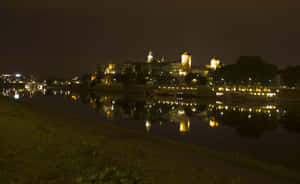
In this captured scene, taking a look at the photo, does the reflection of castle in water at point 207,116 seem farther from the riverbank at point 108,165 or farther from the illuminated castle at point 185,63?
the illuminated castle at point 185,63

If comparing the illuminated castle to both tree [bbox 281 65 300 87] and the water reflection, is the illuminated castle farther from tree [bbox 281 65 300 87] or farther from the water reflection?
the water reflection

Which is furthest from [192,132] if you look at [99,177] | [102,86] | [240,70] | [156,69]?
[156,69]

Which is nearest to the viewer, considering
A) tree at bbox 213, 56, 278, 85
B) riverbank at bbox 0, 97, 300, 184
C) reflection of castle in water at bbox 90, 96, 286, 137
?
riverbank at bbox 0, 97, 300, 184

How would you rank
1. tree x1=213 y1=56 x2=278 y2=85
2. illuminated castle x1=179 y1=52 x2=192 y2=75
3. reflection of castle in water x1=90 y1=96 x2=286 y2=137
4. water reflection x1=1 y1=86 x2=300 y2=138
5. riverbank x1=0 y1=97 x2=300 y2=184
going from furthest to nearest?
illuminated castle x1=179 y1=52 x2=192 y2=75
tree x1=213 y1=56 x2=278 y2=85
reflection of castle in water x1=90 y1=96 x2=286 y2=137
water reflection x1=1 y1=86 x2=300 y2=138
riverbank x1=0 y1=97 x2=300 y2=184

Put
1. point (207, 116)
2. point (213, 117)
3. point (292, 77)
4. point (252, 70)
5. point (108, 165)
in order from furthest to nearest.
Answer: point (292, 77) → point (252, 70) → point (207, 116) → point (213, 117) → point (108, 165)

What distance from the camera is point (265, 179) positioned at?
25.7ft

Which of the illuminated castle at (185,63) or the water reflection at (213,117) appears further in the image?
the illuminated castle at (185,63)

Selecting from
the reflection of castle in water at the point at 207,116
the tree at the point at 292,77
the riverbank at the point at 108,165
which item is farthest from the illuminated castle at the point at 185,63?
the riverbank at the point at 108,165

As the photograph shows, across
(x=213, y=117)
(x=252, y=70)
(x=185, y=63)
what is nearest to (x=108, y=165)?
(x=213, y=117)

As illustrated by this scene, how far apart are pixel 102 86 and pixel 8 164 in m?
112

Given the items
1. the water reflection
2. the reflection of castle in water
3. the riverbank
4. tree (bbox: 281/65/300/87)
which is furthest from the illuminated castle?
the riverbank

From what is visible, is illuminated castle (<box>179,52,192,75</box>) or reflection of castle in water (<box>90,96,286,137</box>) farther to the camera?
illuminated castle (<box>179,52,192,75</box>)

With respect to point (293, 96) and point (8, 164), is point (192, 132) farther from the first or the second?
point (293, 96)

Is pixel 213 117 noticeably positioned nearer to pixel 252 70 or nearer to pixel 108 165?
pixel 108 165
